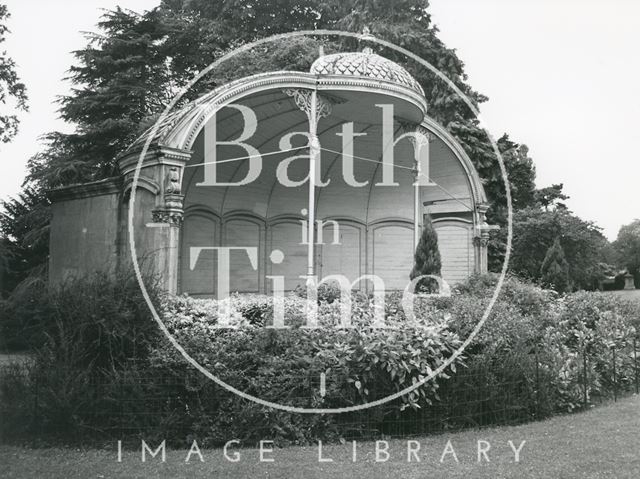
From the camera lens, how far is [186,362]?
22.7ft

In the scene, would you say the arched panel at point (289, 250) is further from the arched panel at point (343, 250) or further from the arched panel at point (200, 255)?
the arched panel at point (200, 255)

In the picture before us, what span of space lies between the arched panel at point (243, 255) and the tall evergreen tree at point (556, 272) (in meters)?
8.72

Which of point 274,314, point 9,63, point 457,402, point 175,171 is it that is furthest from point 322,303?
point 9,63

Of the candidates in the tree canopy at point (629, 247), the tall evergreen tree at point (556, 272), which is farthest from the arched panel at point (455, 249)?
the tree canopy at point (629, 247)

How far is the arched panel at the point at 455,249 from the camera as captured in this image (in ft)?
54.6

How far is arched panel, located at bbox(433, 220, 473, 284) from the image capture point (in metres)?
16.6

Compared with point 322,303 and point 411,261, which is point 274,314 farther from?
point 411,261

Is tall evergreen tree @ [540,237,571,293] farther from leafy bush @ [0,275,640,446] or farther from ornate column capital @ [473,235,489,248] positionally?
leafy bush @ [0,275,640,446]

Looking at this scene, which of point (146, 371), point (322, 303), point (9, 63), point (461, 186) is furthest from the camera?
point (461, 186)

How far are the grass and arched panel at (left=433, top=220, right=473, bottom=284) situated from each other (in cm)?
964

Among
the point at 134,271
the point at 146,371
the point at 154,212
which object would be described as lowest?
the point at 146,371

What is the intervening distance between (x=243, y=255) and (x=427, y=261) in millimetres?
5662

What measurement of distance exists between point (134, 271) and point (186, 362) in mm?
1578

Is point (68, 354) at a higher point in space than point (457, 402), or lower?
higher
